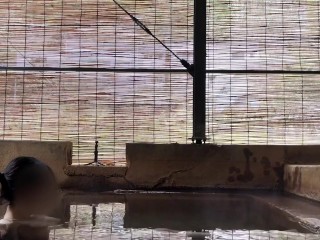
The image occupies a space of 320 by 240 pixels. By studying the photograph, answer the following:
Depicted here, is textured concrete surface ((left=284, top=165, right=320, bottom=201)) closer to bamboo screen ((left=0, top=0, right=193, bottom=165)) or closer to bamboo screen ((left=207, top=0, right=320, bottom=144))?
bamboo screen ((left=207, top=0, right=320, bottom=144))

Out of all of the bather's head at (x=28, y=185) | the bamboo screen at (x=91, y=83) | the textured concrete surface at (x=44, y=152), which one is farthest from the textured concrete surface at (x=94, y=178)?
the bather's head at (x=28, y=185)

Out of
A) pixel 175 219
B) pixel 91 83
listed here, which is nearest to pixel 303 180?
pixel 175 219

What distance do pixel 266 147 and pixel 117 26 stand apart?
2226 mm

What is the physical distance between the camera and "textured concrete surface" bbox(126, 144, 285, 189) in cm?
575

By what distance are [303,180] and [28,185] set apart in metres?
3.08

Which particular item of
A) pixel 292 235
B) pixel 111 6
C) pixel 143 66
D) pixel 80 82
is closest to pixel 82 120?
pixel 80 82

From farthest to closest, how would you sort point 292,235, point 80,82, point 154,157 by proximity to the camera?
point 80,82, point 154,157, point 292,235

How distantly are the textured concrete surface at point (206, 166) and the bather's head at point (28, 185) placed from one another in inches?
117

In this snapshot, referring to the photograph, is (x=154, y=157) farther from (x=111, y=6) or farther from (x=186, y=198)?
(x=111, y=6)

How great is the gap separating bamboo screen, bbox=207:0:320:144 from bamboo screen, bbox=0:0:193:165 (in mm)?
357

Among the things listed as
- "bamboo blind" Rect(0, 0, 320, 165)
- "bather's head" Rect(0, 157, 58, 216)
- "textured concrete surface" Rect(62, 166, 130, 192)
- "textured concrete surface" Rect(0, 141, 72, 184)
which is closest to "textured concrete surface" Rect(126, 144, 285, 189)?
"textured concrete surface" Rect(62, 166, 130, 192)

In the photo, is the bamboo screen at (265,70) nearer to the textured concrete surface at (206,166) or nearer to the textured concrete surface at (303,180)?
the textured concrete surface at (206,166)

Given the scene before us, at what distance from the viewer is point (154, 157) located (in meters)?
5.77

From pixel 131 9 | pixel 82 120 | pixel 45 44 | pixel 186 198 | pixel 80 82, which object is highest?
pixel 131 9
